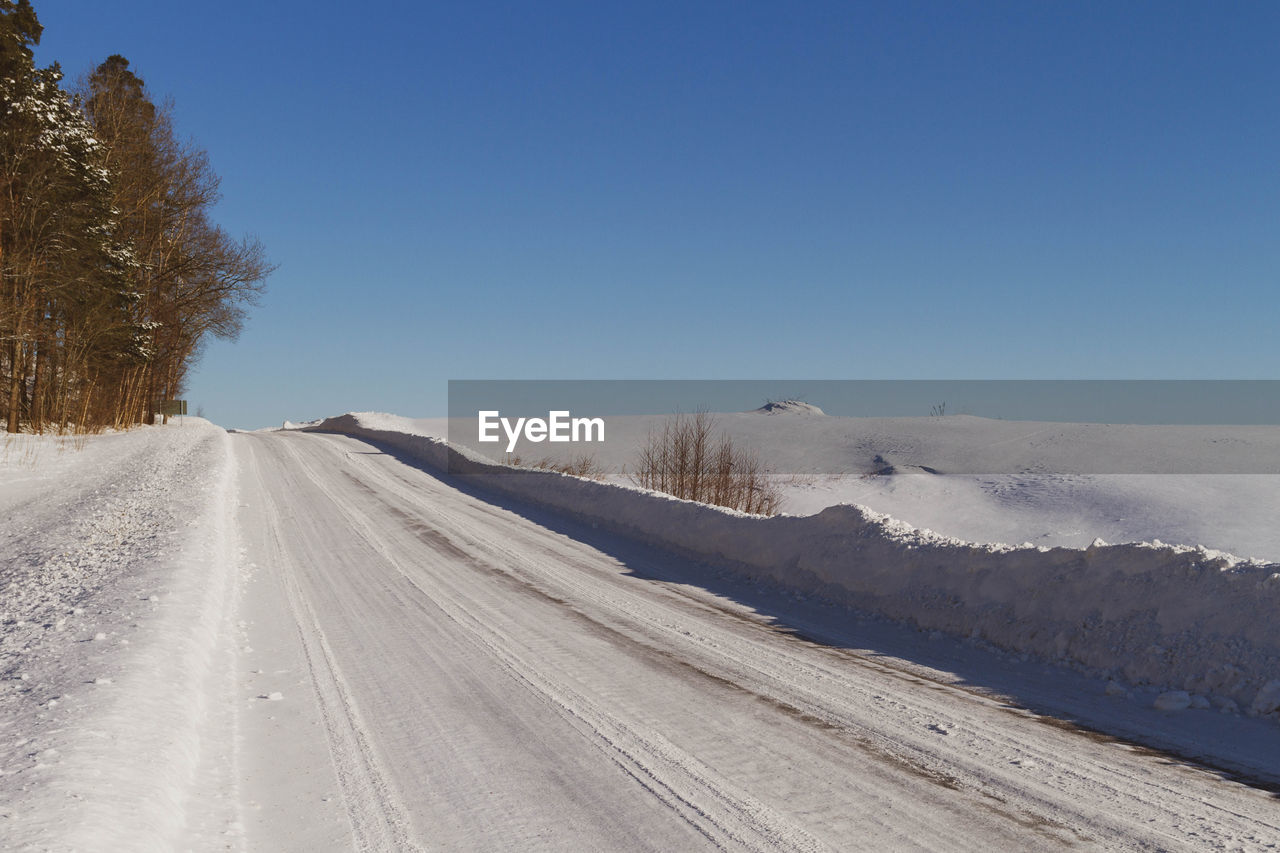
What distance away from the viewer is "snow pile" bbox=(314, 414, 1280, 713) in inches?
221

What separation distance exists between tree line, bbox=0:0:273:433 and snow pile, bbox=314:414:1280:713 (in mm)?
19933

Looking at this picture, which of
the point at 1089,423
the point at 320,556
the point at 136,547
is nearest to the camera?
the point at 136,547

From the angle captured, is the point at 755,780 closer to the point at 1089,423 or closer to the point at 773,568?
the point at 773,568

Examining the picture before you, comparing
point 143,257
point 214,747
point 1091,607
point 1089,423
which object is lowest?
point 214,747

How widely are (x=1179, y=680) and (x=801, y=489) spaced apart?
72.6ft

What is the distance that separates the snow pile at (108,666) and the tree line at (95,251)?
12.0 m

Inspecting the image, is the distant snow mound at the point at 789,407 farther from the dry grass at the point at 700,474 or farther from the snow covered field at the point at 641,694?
the snow covered field at the point at 641,694

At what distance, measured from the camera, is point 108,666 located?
5.21m

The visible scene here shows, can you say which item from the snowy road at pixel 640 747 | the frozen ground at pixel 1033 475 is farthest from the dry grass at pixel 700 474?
the snowy road at pixel 640 747

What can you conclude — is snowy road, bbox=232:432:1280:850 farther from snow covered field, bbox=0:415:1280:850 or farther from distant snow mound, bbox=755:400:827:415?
distant snow mound, bbox=755:400:827:415

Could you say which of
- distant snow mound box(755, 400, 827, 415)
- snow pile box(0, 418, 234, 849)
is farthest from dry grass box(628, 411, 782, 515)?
distant snow mound box(755, 400, 827, 415)

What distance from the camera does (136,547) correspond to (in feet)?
32.7

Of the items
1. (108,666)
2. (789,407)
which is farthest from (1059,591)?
(789,407)

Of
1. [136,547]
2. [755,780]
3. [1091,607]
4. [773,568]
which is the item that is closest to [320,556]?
[136,547]
